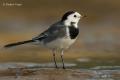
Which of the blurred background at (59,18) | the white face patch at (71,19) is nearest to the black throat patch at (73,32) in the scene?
the white face patch at (71,19)

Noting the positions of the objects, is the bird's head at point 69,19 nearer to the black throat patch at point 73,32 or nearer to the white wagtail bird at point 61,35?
the white wagtail bird at point 61,35

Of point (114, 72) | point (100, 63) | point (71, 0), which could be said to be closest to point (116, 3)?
point (71, 0)

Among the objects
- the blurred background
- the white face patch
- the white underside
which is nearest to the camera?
the white underside

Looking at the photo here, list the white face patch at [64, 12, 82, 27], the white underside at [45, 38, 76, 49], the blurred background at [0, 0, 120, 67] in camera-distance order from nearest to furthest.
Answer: the white underside at [45, 38, 76, 49], the white face patch at [64, 12, 82, 27], the blurred background at [0, 0, 120, 67]

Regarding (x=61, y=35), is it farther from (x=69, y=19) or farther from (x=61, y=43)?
(x=69, y=19)

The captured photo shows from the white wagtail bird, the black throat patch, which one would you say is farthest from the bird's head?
the black throat patch

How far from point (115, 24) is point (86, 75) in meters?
6.01

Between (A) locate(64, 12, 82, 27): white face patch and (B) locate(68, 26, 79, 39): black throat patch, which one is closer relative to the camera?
(B) locate(68, 26, 79, 39): black throat patch

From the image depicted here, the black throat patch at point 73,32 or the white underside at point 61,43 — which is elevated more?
the black throat patch at point 73,32

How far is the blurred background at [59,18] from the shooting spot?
13602 mm

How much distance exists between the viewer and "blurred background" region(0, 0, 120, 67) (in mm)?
13602

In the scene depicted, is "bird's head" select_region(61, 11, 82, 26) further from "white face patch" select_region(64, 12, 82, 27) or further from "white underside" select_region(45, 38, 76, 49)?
Result: "white underside" select_region(45, 38, 76, 49)

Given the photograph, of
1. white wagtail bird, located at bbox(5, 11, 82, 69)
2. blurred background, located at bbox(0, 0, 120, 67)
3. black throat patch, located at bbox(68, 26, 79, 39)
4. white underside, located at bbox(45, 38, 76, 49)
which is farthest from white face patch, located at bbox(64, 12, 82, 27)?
blurred background, located at bbox(0, 0, 120, 67)

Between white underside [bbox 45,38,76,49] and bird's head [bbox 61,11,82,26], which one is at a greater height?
bird's head [bbox 61,11,82,26]
